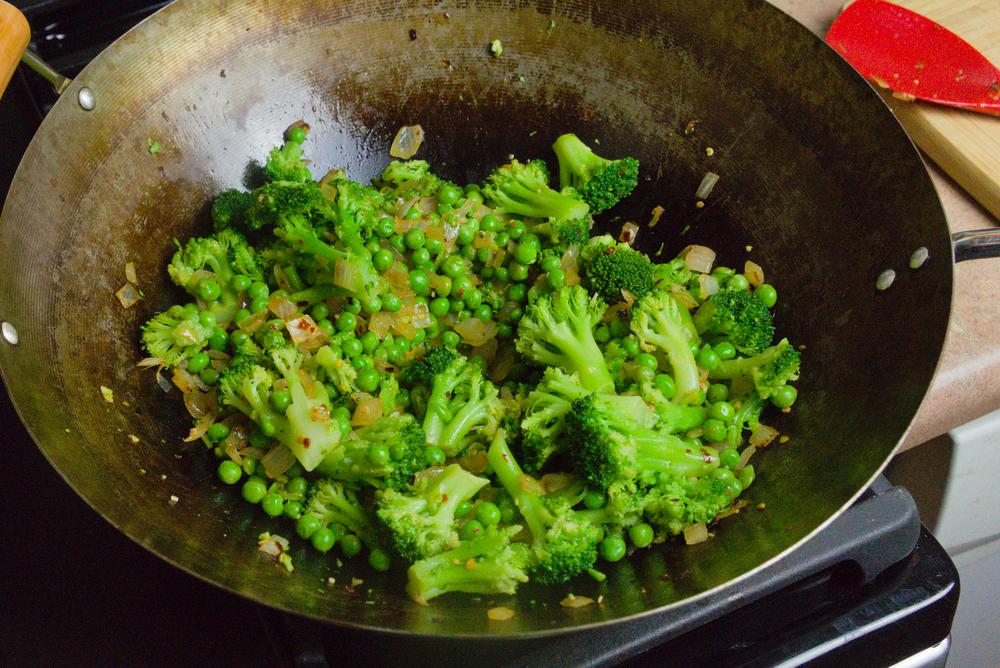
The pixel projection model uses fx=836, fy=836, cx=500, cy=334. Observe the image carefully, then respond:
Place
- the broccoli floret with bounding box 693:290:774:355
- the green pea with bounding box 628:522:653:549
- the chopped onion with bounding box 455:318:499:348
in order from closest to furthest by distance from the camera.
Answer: the green pea with bounding box 628:522:653:549 → the broccoli floret with bounding box 693:290:774:355 → the chopped onion with bounding box 455:318:499:348

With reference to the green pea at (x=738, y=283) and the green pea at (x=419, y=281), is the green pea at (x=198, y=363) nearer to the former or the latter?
the green pea at (x=419, y=281)

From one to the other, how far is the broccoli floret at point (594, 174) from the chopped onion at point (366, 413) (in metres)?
0.79

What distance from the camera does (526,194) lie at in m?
2.21

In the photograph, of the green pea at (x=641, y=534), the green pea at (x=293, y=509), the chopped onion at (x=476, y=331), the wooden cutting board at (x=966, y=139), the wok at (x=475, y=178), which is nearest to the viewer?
the wok at (x=475, y=178)

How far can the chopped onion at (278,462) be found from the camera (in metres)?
1.83

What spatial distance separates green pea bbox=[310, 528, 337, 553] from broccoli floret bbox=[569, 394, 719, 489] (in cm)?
54

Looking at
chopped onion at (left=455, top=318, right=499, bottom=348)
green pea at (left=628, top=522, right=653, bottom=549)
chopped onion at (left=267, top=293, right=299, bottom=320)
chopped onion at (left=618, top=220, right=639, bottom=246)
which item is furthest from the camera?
chopped onion at (left=618, top=220, right=639, bottom=246)

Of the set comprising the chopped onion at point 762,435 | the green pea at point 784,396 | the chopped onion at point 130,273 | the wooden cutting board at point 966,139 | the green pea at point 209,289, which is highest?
the wooden cutting board at point 966,139

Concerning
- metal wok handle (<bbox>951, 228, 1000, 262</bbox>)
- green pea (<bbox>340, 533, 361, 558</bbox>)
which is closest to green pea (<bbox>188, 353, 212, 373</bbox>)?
green pea (<bbox>340, 533, 361, 558</bbox>)

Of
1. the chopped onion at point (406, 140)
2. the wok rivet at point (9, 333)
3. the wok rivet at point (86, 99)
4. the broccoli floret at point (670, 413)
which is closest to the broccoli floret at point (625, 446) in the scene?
the broccoli floret at point (670, 413)

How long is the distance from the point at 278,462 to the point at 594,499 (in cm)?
69

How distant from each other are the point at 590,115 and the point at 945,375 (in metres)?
1.14

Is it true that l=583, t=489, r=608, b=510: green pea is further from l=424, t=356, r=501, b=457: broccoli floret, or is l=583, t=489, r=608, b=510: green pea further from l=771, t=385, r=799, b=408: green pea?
l=771, t=385, r=799, b=408: green pea

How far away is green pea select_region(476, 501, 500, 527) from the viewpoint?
1698mm
